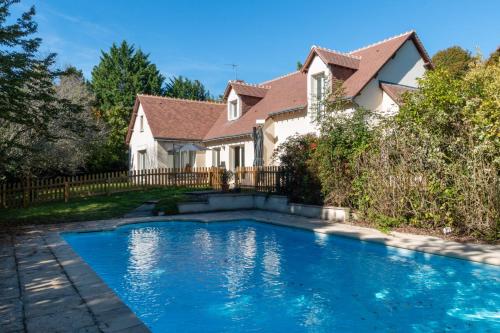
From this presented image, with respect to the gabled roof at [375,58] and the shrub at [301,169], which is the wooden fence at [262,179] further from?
the gabled roof at [375,58]

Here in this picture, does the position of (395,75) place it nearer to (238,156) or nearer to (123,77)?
(238,156)

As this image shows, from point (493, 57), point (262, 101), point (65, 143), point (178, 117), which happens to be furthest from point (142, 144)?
point (493, 57)

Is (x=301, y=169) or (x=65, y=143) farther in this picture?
(x=65, y=143)

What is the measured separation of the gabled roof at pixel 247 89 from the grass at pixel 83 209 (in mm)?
10999

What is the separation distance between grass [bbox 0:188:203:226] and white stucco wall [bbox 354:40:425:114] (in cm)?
1005

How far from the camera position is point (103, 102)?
48.5m

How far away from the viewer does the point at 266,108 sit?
24359 millimetres

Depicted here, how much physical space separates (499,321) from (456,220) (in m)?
4.87

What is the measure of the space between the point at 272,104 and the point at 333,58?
5941 mm

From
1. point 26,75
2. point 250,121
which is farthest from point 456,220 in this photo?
point 250,121

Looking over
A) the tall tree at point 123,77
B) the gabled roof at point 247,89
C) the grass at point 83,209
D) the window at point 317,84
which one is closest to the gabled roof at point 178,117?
the gabled roof at point 247,89

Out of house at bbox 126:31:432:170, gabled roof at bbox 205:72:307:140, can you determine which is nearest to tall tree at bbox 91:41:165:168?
house at bbox 126:31:432:170

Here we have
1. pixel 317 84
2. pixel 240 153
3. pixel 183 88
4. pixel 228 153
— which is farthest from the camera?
pixel 183 88

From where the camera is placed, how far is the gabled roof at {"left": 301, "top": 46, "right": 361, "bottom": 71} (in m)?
19.2
